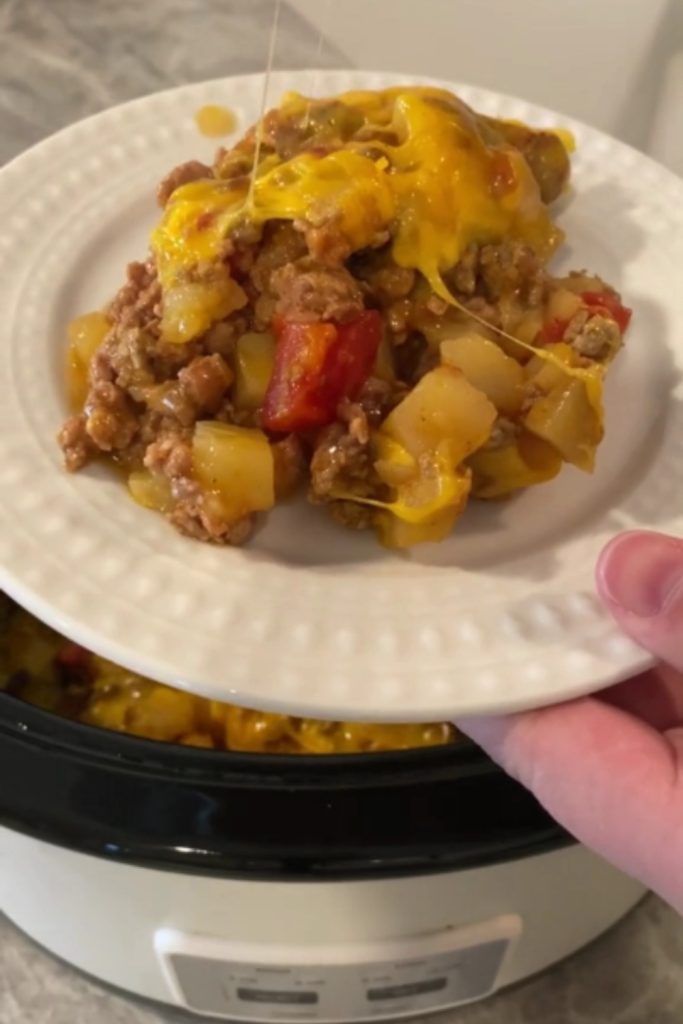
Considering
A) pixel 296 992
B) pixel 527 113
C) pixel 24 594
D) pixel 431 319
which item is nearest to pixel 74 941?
pixel 296 992

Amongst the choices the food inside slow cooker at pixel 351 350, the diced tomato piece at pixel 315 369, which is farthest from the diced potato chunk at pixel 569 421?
the diced tomato piece at pixel 315 369

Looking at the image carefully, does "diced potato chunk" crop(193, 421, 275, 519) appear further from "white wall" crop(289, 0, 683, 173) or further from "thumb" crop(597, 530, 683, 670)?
"white wall" crop(289, 0, 683, 173)

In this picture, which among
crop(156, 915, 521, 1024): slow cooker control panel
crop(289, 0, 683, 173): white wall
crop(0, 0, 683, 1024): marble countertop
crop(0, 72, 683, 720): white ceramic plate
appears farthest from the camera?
crop(289, 0, 683, 173): white wall

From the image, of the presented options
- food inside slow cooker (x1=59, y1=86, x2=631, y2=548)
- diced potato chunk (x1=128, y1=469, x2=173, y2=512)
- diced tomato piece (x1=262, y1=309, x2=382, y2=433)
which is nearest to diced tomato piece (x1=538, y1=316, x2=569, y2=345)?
food inside slow cooker (x1=59, y1=86, x2=631, y2=548)

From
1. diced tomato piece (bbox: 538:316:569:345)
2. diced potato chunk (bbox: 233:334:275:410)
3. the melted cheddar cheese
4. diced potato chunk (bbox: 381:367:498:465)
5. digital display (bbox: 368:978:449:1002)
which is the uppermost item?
the melted cheddar cheese

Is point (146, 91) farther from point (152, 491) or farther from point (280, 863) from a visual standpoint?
point (280, 863)

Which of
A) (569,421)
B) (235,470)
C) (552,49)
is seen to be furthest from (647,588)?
(552,49)

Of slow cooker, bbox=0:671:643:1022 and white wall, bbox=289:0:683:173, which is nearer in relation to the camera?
slow cooker, bbox=0:671:643:1022
